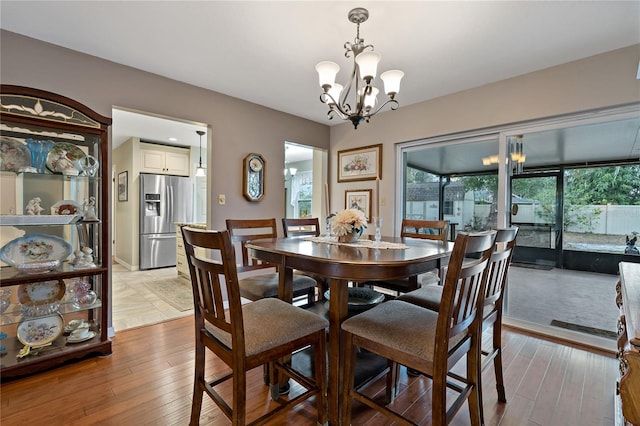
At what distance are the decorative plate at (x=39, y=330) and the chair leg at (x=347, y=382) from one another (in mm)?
2088

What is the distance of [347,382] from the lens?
1424mm

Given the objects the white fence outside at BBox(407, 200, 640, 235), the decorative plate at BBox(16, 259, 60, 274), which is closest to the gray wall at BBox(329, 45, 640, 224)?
the white fence outside at BBox(407, 200, 640, 235)

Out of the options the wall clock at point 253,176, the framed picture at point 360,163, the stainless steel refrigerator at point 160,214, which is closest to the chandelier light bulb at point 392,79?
the framed picture at point 360,163

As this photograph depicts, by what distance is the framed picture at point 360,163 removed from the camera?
3.77 m

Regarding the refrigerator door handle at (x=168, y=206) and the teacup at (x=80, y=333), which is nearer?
the teacup at (x=80, y=333)

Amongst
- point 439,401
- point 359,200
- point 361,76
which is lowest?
point 439,401

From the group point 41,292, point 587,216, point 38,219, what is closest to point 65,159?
point 38,219

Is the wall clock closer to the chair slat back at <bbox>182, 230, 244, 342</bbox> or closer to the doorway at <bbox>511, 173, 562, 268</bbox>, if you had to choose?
the chair slat back at <bbox>182, 230, 244, 342</bbox>

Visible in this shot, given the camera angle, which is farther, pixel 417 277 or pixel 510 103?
pixel 510 103

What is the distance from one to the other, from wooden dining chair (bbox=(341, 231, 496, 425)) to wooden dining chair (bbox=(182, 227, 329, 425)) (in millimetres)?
203

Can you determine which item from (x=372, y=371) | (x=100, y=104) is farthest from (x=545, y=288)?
(x=100, y=104)

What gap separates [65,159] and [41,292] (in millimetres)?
979

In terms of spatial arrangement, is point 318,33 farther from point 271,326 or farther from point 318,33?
point 271,326

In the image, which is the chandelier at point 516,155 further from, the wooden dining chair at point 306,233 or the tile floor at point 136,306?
the tile floor at point 136,306
